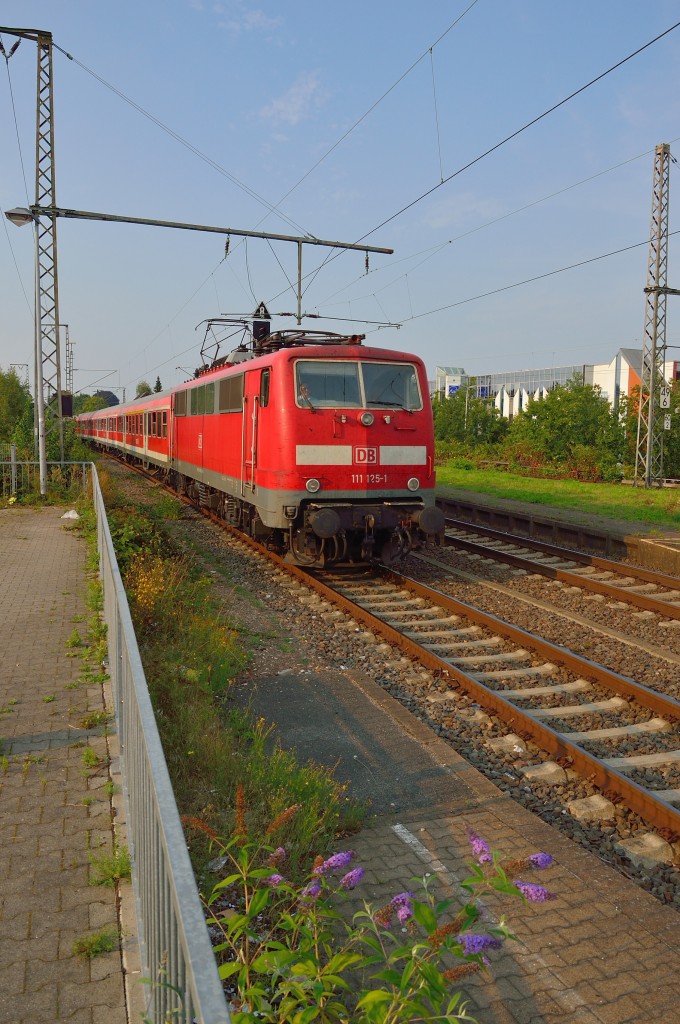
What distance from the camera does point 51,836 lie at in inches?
153

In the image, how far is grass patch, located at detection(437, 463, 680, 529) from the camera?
17.2m

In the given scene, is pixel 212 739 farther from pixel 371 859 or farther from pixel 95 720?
pixel 371 859

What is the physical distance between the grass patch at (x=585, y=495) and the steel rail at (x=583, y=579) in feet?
15.1

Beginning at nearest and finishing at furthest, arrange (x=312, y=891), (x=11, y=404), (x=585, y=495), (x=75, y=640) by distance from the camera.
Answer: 1. (x=312, y=891)
2. (x=75, y=640)
3. (x=585, y=495)
4. (x=11, y=404)

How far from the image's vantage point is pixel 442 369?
114625 millimetres

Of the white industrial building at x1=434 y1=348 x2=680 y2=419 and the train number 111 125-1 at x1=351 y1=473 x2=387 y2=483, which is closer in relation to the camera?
the train number 111 125-1 at x1=351 y1=473 x2=387 y2=483

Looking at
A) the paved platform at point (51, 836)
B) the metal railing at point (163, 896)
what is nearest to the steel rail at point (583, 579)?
the paved platform at point (51, 836)

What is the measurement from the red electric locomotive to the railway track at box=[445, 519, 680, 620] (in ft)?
6.08

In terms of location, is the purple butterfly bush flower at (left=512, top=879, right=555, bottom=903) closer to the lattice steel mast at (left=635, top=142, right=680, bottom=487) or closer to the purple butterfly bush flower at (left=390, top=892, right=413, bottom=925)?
the purple butterfly bush flower at (left=390, top=892, right=413, bottom=925)

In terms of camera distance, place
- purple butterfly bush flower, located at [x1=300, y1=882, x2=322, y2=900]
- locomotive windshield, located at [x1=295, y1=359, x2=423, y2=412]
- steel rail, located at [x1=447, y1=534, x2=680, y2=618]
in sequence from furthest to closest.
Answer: locomotive windshield, located at [x1=295, y1=359, x2=423, y2=412], steel rail, located at [x1=447, y1=534, x2=680, y2=618], purple butterfly bush flower, located at [x1=300, y1=882, x2=322, y2=900]

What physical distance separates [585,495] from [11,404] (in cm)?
1735

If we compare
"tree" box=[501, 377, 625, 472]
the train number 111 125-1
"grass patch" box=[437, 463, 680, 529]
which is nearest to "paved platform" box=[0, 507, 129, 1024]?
the train number 111 125-1

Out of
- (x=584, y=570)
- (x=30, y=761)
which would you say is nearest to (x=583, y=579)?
(x=584, y=570)

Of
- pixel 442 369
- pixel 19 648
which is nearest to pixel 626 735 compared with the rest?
pixel 19 648
